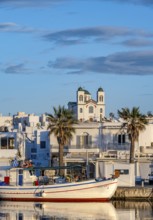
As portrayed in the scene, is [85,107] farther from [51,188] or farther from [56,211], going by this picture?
[56,211]

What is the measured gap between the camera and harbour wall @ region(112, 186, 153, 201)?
228 ft

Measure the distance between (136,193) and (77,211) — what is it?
9.23m

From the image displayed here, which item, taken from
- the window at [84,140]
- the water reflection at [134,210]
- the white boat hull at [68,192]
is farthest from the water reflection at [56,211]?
the window at [84,140]

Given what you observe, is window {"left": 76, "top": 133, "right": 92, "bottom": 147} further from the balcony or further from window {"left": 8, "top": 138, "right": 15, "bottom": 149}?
window {"left": 8, "top": 138, "right": 15, "bottom": 149}

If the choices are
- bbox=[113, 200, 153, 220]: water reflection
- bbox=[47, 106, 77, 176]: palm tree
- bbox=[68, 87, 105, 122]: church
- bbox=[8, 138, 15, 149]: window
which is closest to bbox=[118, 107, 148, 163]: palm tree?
bbox=[47, 106, 77, 176]: palm tree

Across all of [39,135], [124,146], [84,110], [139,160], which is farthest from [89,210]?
[84,110]

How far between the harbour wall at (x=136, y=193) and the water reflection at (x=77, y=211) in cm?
153

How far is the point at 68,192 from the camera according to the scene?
70.2m

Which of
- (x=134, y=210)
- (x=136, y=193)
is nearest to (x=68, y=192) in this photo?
(x=136, y=193)

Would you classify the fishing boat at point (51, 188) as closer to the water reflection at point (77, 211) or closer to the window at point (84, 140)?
the water reflection at point (77, 211)

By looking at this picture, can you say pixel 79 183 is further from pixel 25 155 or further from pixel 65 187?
pixel 25 155

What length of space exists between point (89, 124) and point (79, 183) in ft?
62.2

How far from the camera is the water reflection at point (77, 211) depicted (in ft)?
189

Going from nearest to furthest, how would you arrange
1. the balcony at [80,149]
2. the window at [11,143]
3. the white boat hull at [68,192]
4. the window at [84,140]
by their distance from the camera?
the white boat hull at [68,192] < the balcony at [80,149] < the window at [84,140] < the window at [11,143]
